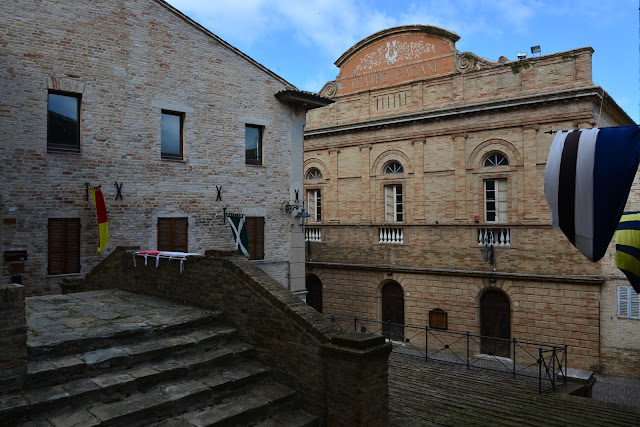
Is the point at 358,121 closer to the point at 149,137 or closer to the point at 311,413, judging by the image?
the point at 149,137

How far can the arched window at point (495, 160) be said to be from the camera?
19.0 metres

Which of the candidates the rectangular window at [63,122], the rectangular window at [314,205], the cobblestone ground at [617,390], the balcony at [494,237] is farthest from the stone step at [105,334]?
the rectangular window at [314,205]

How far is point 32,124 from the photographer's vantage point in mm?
12336

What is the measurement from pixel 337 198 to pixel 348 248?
7.92 ft

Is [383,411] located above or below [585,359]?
above

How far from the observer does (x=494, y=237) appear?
61.9 feet

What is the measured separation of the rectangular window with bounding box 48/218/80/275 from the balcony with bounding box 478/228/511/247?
13909 millimetres

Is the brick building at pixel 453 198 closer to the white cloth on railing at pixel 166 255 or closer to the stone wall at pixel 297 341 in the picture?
the white cloth on railing at pixel 166 255

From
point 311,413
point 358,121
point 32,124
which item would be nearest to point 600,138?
point 311,413

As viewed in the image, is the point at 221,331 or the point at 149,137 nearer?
the point at 221,331

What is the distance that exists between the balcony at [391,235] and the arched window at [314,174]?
4480mm

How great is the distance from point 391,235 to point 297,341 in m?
15.0

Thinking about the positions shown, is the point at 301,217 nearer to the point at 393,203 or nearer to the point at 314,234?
the point at 393,203

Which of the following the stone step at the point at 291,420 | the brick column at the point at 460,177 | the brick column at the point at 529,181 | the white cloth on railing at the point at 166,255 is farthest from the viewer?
the brick column at the point at 460,177
